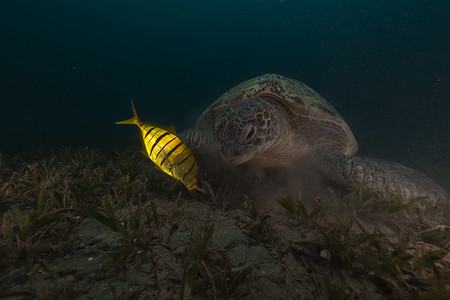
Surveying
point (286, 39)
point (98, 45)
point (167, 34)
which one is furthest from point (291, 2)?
point (98, 45)

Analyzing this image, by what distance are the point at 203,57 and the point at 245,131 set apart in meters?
77.4

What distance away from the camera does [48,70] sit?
53906 mm

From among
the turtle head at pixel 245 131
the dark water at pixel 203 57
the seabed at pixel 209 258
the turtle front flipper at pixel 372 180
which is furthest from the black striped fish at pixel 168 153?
the dark water at pixel 203 57

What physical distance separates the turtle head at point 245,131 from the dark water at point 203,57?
1923cm

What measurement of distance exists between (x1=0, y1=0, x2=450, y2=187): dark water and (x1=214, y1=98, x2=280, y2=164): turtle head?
757 inches

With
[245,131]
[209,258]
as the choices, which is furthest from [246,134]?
[209,258]

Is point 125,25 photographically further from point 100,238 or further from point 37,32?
point 100,238

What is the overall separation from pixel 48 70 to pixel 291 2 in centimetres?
8353

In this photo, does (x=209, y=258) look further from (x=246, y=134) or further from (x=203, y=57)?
(x=203, y=57)

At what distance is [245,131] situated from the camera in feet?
8.09

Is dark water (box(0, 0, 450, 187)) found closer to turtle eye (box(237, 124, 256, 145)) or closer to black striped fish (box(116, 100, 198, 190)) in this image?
turtle eye (box(237, 124, 256, 145))

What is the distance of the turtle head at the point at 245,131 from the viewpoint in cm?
245

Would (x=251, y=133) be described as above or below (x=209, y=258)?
above

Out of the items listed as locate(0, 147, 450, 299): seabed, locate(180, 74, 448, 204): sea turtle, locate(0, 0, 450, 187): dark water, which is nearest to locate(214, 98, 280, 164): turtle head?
locate(180, 74, 448, 204): sea turtle
